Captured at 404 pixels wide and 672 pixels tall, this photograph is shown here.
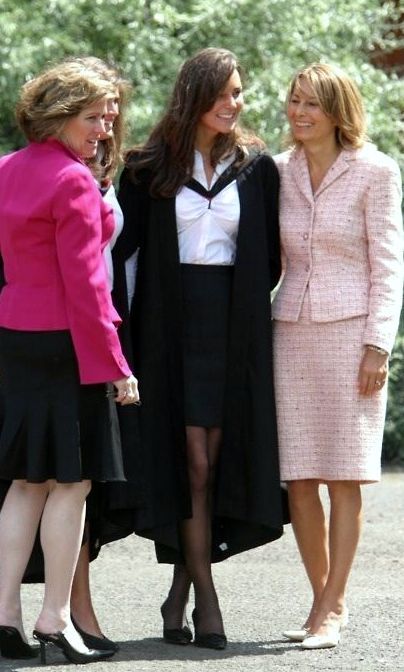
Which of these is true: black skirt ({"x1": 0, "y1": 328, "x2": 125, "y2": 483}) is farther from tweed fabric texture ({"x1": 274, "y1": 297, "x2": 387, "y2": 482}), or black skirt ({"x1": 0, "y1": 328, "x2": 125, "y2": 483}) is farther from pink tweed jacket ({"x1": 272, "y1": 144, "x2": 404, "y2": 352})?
pink tweed jacket ({"x1": 272, "y1": 144, "x2": 404, "y2": 352})

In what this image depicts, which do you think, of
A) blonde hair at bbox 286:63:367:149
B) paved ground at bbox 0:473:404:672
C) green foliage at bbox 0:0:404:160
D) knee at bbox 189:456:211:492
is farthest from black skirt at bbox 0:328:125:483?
green foliage at bbox 0:0:404:160

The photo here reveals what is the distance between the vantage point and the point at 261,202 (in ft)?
19.3

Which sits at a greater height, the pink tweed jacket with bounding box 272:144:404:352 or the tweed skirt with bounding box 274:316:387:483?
the pink tweed jacket with bounding box 272:144:404:352

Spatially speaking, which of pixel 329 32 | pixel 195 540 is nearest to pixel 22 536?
pixel 195 540

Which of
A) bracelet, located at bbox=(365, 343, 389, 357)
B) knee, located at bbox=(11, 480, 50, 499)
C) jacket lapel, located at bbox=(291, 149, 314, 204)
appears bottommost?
knee, located at bbox=(11, 480, 50, 499)

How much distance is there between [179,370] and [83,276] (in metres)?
0.74

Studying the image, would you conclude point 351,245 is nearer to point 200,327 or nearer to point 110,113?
point 200,327

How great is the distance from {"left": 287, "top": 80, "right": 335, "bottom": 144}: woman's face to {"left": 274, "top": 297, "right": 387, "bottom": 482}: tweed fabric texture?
59 cm

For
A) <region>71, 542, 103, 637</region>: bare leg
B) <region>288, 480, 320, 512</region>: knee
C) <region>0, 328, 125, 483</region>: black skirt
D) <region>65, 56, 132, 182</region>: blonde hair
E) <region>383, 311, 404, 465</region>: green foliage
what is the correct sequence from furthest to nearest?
<region>383, 311, 404, 465</region>: green foliage
<region>288, 480, 320, 512</region>: knee
<region>71, 542, 103, 637</region>: bare leg
<region>65, 56, 132, 182</region>: blonde hair
<region>0, 328, 125, 483</region>: black skirt

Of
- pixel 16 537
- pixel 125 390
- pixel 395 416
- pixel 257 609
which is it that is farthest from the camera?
pixel 395 416

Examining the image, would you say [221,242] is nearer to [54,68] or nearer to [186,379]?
[186,379]

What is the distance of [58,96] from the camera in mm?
5352

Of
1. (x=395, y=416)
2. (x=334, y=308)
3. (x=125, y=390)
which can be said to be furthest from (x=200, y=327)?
(x=395, y=416)

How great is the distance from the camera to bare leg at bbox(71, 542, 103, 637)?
5.74m
